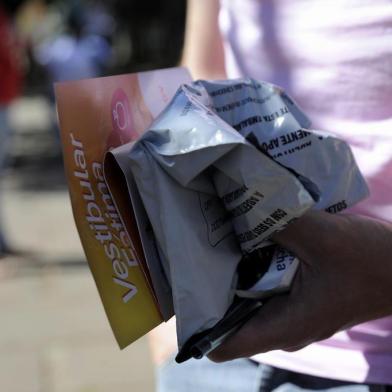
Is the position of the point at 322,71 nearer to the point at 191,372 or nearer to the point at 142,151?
the point at 142,151

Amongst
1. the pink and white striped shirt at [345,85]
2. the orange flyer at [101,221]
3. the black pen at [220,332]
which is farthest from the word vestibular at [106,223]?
the pink and white striped shirt at [345,85]

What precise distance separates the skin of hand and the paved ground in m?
2.62

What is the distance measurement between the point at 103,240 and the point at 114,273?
0.14ft

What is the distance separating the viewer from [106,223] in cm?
107

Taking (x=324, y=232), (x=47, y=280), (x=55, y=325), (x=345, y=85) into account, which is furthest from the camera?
(x=47, y=280)

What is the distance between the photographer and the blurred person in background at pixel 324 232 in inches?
40.9

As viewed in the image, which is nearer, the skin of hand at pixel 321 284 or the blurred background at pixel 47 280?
the skin of hand at pixel 321 284

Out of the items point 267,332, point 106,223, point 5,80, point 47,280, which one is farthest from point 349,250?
point 5,80

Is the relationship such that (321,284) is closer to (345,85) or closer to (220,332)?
(220,332)

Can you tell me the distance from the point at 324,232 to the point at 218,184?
14 centimetres

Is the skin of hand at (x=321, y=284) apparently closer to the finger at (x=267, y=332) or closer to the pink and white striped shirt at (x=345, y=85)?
the finger at (x=267, y=332)

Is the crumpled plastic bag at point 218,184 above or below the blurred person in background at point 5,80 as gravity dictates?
above

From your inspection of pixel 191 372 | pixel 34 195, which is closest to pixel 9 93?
pixel 34 195

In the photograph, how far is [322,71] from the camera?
51.7 inches
